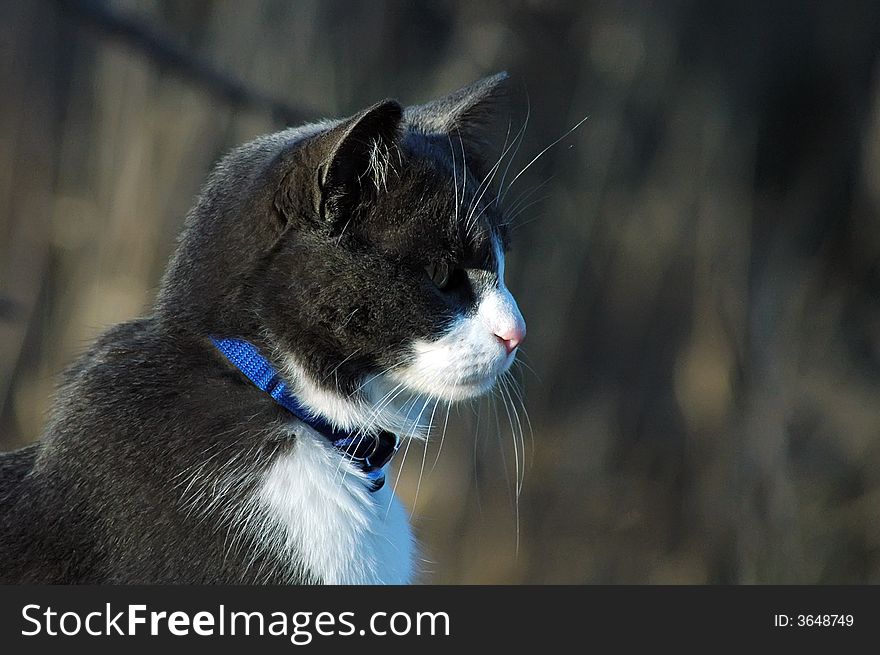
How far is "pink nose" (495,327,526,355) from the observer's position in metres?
1.30

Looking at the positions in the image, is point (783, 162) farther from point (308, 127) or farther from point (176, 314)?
point (176, 314)

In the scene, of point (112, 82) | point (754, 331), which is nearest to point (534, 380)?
point (754, 331)

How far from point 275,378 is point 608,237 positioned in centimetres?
152

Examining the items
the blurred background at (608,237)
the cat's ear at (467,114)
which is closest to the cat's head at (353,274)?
the cat's ear at (467,114)

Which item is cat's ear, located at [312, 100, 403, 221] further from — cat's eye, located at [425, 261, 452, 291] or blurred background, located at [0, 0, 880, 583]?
blurred background, located at [0, 0, 880, 583]

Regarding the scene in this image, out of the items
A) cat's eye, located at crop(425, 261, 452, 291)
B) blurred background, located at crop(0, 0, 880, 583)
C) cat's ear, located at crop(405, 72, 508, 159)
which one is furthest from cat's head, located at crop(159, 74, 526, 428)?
blurred background, located at crop(0, 0, 880, 583)

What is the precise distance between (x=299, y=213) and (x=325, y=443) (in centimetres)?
29

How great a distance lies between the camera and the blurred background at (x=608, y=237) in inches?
95.3

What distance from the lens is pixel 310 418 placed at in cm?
130

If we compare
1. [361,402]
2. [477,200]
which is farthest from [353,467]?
[477,200]

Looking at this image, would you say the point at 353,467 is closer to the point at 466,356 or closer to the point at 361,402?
the point at 361,402

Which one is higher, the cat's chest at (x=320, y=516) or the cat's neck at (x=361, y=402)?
the cat's neck at (x=361, y=402)

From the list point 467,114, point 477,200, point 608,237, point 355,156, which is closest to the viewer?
point 355,156

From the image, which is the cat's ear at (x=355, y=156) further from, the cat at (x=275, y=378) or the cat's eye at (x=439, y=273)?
the cat's eye at (x=439, y=273)
